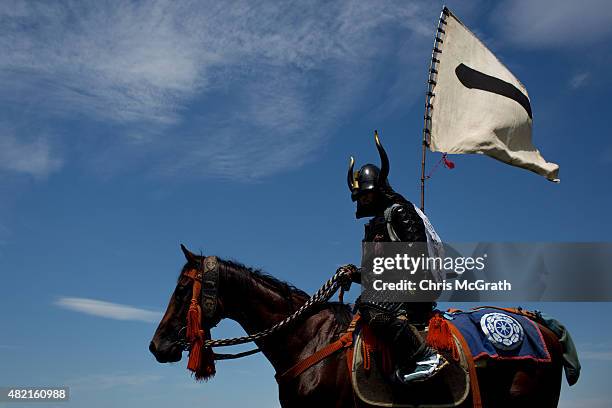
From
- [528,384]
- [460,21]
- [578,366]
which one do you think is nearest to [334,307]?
[528,384]

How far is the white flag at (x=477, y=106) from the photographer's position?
11812 mm

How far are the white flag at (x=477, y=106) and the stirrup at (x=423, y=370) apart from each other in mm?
4571

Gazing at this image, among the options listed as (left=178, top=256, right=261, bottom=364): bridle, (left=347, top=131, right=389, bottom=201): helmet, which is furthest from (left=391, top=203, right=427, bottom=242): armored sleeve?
(left=178, top=256, right=261, bottom=364): bridle

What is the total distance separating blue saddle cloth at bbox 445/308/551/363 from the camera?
9.38m

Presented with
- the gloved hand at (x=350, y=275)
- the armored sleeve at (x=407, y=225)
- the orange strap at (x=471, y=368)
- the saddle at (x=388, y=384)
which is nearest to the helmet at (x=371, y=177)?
the armored sleeve at (x=407, y=225)

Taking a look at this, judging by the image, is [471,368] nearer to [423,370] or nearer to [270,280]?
[423,370]

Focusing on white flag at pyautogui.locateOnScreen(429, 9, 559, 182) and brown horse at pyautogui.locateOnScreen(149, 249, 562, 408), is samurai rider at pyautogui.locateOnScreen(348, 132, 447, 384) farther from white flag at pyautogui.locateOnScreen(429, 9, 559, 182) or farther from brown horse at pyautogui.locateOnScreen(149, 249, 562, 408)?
white flag at pyautogui.locateOnScreen(429, 9, 559, 182)

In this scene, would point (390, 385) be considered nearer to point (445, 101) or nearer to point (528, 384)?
point (528, 384)

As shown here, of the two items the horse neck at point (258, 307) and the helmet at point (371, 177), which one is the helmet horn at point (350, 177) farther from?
the horse neck at point (258, 307)

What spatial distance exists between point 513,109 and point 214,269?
22.4 feet

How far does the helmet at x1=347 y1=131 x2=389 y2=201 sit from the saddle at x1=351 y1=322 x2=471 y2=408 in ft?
6.93

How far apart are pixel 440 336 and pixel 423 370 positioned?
0.68 metres

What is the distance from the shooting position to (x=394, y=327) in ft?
28.7

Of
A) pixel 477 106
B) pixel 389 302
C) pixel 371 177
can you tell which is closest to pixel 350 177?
pixel 371 177
